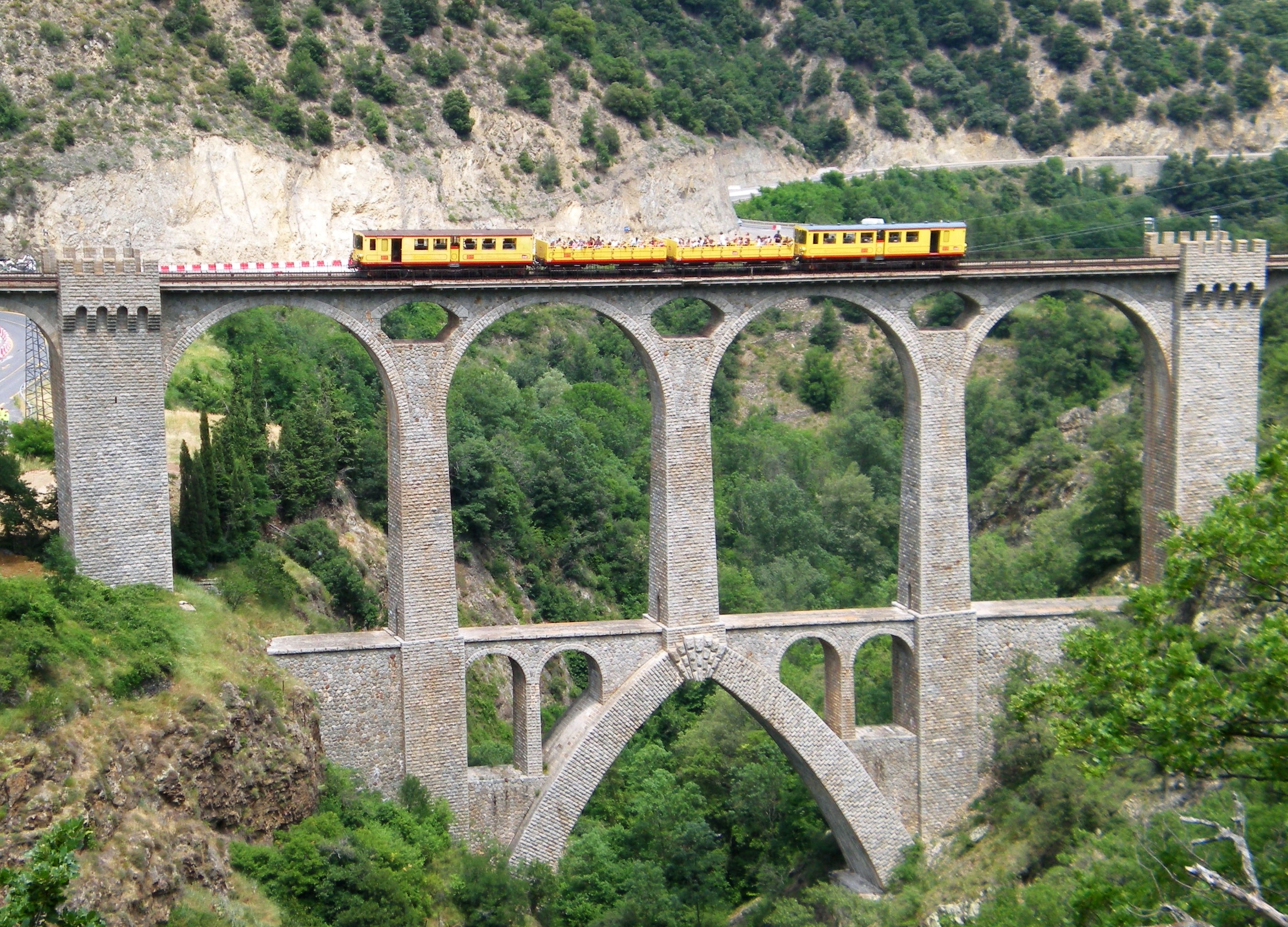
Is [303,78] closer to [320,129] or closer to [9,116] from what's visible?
[320,129]

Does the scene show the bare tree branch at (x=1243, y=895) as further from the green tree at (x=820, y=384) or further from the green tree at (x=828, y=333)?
the green tree at (x=828, y=333)

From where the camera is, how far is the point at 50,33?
76.4m

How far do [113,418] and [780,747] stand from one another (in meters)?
20.6

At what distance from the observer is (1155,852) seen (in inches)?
1225

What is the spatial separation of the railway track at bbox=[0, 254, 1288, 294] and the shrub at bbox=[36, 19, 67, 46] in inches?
1583

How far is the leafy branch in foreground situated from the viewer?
26578mm

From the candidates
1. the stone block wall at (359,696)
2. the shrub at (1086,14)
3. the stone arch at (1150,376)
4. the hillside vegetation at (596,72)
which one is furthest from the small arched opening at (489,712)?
the shrub at (1086,14)

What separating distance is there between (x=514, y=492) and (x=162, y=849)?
101 ft

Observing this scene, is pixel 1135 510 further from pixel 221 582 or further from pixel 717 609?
pixel 221 582

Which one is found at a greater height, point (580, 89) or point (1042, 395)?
point (580, 89)

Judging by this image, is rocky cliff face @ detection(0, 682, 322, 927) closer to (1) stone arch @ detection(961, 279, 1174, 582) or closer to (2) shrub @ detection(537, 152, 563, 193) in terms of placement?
(1) stone arch @ detection(961, 279, 1174, 582)

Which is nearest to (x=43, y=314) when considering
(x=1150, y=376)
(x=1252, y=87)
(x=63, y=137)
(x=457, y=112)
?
(x=1150, y=376)

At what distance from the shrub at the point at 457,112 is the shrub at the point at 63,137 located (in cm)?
2198

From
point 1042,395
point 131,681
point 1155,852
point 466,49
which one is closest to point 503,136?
point 466,49
